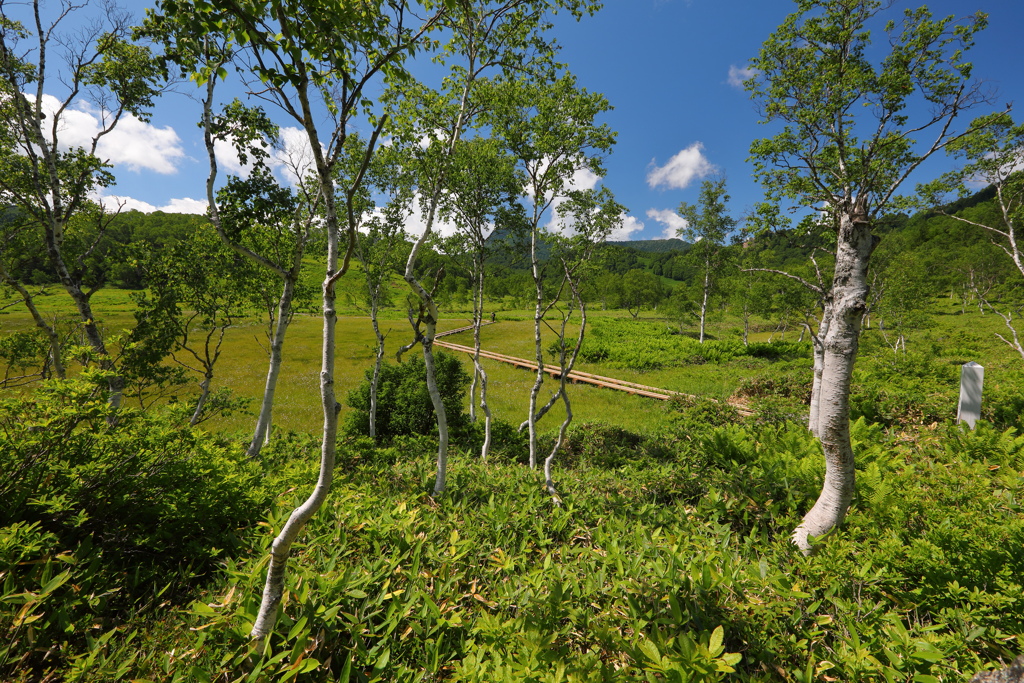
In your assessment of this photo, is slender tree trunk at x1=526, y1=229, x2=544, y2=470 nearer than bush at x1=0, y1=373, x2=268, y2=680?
No

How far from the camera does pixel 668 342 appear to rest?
34062 millimetres

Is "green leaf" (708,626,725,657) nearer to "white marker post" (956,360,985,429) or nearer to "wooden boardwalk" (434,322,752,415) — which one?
"white marker post" (956,360,985,429)

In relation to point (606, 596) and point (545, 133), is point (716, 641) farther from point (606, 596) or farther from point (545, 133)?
point (545, 133)

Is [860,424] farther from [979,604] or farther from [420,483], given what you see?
[420,483]

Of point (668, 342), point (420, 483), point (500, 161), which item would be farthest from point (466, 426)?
point (668, 342)

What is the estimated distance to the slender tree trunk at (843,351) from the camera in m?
4.34

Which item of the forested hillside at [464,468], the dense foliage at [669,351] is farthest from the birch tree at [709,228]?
the forested hillside at [464,468]

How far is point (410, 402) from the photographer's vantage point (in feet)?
49.2

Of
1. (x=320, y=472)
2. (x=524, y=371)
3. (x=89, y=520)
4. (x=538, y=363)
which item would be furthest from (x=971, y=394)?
(x=524, y=371)

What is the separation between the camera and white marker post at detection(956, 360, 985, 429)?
8547 millimetres

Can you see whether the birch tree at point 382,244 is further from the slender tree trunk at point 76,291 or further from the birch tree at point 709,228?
the birch tree at point 709,228

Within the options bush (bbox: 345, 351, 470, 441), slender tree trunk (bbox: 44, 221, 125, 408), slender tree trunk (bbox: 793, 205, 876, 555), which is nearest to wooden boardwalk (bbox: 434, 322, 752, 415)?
bush (bbox: 345, 351, 470, 441)

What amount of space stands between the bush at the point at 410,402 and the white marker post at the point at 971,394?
1409 cm

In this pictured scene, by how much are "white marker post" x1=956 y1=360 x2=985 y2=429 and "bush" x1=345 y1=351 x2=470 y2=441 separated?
14.1 m
